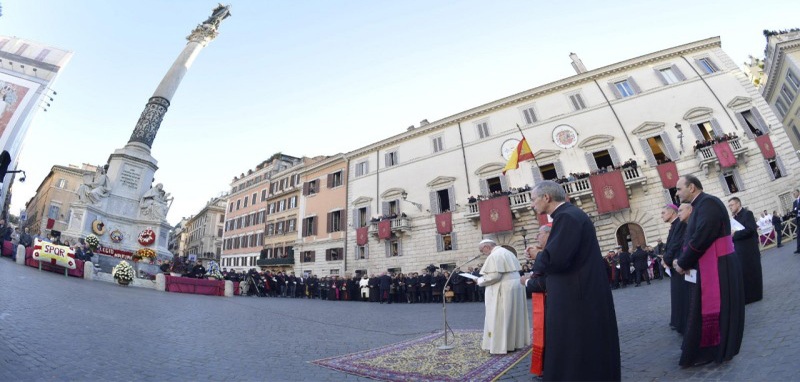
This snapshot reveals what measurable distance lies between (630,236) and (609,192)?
3066 millimetres

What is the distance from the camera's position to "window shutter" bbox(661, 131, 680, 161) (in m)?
19.0

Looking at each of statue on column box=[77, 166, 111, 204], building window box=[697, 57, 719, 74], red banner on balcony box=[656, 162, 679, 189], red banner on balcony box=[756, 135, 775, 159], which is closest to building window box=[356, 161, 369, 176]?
statue on column box=[77, 166, 111, 204]

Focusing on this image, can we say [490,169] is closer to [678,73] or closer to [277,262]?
[678,73]

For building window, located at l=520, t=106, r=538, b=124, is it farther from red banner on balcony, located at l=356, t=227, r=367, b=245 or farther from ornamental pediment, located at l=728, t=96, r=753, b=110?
red banner on balcony, located at l=356, t=227, r=367, b=245

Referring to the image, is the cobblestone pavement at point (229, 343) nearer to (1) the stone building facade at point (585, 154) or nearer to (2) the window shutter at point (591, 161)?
(1) the stone building facade at point (585, 154)

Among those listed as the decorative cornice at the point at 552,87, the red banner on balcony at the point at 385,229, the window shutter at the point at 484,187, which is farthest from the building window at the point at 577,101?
the red banner on balcony at the point at 385,229

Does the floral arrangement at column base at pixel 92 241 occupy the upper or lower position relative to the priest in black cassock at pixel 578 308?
upper

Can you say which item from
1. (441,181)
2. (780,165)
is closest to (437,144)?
(441,181)

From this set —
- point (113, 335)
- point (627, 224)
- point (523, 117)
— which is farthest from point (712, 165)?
point (113, 335)

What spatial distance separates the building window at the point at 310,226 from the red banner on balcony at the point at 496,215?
17.2m

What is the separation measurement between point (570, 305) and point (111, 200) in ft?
66.3

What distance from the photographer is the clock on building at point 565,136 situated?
22.0m

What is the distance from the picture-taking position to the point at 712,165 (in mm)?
17922

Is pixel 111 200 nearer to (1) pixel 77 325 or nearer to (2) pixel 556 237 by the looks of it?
(1) pixel 77 325
